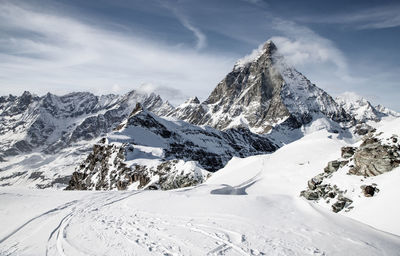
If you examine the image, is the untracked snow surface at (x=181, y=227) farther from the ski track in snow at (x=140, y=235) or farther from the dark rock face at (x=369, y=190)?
the dark rock face at (x=369, y=190)

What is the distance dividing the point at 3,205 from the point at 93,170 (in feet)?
246

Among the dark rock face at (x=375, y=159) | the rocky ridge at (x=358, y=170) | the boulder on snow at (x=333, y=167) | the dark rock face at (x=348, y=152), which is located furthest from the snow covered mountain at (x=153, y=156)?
the dark rock face at (x=375, y=159)

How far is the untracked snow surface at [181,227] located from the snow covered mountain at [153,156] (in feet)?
110

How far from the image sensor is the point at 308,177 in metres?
27.9

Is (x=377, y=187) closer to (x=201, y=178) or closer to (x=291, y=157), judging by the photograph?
(x=291, y=157)

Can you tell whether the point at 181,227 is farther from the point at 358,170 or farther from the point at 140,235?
the point at 358,170

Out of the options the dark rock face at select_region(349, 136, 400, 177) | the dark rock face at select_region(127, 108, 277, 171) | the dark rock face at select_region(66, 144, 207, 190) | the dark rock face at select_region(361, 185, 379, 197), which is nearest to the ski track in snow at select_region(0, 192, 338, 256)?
the dark rock face at select_region(361, 185, 379, 197)

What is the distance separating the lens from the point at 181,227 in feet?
52.2

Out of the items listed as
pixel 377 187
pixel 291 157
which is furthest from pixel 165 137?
Result: pixel 377 187

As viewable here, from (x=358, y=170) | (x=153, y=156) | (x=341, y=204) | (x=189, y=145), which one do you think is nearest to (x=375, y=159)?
(x=358, y=170)

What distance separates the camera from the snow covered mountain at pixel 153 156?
2549 inches

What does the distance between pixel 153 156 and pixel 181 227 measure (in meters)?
84.2

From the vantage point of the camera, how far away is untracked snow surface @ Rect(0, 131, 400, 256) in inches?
523

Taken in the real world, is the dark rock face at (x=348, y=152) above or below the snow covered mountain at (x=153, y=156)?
above
